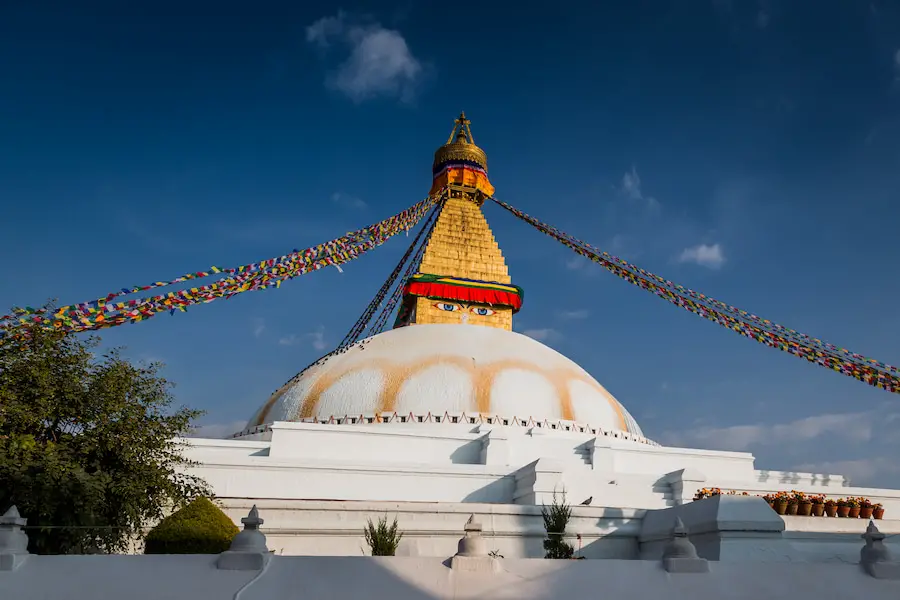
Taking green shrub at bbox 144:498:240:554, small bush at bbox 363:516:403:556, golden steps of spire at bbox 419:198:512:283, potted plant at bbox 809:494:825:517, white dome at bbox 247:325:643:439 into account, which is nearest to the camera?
green shrub at bbox 144:498:240:554

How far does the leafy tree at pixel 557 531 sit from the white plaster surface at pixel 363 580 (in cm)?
296

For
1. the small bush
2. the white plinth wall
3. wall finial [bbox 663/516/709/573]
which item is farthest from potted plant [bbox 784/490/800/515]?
the small bush

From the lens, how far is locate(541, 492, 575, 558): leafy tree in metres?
9.27

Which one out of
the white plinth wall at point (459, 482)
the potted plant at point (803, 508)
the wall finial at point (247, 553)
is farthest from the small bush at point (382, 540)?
the potted plant at point (803, 508)

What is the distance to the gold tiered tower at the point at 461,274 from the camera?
2142 centimetres

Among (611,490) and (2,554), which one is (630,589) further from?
(611,490)

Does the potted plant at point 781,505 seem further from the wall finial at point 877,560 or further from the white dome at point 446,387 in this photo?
the white dome at point 446,387

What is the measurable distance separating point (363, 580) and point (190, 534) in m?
4.04

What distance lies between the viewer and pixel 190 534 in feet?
28.3

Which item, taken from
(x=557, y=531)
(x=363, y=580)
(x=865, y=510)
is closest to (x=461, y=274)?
(x=557, y=531)

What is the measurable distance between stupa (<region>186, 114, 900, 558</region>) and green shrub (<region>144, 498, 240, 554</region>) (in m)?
0.85

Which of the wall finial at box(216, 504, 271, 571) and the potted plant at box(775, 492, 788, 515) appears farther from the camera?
the potted plant at box(775, 492, 788, 515)

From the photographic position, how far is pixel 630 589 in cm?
597

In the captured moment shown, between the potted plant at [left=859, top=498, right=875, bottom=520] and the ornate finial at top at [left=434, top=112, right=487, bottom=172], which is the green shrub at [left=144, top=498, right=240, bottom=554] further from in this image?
the ornate finial at top at [left=434, top=112, right=487, bottom=172]
